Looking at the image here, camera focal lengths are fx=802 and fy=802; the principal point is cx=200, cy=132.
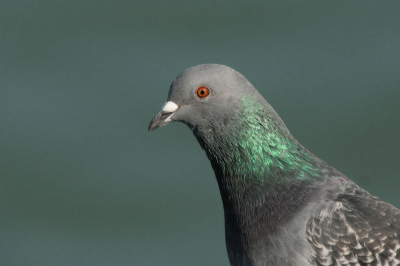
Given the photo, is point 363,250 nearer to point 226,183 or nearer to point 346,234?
point 346,234

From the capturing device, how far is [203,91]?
7586 millimetres

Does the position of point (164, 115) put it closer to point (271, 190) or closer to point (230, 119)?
point (230, 119)

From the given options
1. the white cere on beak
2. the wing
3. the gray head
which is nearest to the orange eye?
the gray head

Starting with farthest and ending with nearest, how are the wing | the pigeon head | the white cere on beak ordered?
the white cere on beak → the pigeon head → the wing

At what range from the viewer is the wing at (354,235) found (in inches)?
293

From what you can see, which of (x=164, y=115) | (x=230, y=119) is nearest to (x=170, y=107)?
(x=164, y=115)


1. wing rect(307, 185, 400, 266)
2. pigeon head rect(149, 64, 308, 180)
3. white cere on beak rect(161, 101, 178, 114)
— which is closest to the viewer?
wing rect(307, 185, 400, 266)

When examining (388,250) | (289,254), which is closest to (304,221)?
(289,254)

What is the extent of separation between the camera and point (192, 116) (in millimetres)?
7723

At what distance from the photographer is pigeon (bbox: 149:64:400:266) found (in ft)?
24.5

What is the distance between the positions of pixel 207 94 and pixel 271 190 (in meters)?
1.12

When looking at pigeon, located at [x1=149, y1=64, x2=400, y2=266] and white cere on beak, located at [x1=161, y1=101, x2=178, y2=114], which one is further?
white cere on beak, located at [x1=161, y1=101, x2=178, y2=114]

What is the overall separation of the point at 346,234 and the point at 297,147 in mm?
995

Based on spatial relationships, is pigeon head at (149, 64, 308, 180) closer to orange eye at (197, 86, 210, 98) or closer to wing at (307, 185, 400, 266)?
orange eye at (197, 86, 210, 98)
